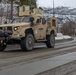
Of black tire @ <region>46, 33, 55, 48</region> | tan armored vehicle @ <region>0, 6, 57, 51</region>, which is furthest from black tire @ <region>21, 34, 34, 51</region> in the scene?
black tire @ <region>46, 33, 55, 48</region>

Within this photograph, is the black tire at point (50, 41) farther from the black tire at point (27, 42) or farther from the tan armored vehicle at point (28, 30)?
the black tire at point (27, 42)

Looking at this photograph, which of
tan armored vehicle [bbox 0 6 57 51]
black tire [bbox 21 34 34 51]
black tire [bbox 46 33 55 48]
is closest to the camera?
tan armored vehicle [bbox 0 6 57 51]

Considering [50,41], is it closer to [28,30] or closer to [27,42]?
[28,30]

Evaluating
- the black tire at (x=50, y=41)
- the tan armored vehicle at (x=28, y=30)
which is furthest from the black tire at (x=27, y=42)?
the black tire at (x=50, y=41)

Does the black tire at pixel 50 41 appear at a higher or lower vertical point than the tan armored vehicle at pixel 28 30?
lower

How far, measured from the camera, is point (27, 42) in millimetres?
20891

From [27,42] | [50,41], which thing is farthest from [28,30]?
[50,41]

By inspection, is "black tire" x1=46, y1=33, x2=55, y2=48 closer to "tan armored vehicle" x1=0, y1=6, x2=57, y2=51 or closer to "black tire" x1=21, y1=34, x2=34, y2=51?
"tan armored vehicle" x1=0, y1=6, x2=57, y2=51

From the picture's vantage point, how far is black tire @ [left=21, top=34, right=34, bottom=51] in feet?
67.8

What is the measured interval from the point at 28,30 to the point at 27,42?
2.95 ft

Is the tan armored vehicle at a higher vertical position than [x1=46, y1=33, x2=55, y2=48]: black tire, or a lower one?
higher

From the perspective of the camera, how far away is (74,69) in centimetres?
1230

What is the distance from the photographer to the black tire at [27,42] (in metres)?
20.7

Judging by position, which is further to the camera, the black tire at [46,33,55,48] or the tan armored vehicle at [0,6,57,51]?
the black tire at [46,33,55,48]
